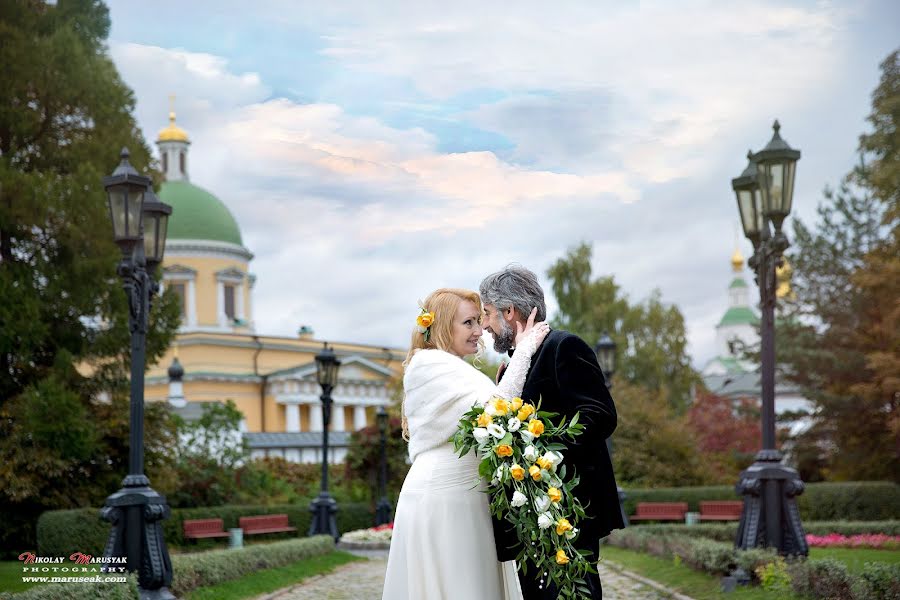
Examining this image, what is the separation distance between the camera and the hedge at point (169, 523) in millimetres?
17047

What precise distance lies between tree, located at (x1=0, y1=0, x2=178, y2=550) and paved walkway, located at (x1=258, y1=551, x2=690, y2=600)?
227 inches

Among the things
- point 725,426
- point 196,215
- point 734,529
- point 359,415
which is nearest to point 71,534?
point 734,529

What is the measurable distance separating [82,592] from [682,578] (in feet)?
22.2

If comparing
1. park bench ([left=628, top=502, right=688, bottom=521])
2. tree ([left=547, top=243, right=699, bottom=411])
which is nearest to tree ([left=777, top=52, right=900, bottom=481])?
park bench ([left=628, top=502, right=688, bottom=521])

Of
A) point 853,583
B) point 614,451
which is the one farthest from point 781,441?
point 853,583

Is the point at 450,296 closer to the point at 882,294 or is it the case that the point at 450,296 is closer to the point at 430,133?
the point at 430,133

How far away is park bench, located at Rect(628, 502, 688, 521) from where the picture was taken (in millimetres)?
25672

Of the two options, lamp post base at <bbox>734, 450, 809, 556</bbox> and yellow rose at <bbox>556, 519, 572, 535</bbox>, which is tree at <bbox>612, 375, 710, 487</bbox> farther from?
yellow rose at <bbox>556, 519, 572, 535</bbox>

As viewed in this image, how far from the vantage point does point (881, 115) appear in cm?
2586

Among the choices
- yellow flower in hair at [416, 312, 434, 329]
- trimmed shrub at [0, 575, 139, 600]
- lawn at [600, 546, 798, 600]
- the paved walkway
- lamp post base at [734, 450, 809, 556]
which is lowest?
the paved walkway

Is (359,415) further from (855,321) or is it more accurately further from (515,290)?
(515,290)

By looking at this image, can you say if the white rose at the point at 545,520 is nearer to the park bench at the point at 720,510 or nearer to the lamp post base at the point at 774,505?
the lamp post base at the point at 774,505

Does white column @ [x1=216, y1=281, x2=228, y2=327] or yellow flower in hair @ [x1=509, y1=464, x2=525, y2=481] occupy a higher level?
white column @ [x1=216, y1=281, x2=228, y2=327]

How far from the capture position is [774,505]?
1062 cm
